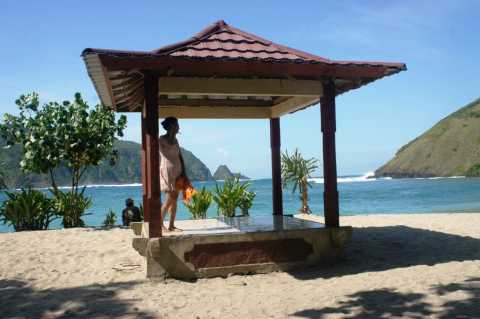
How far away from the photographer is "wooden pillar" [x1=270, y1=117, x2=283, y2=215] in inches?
332

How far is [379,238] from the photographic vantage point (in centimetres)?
807

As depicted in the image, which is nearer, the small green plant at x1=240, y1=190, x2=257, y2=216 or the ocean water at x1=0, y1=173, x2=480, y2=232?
the small green plant at x1=240, y1=190, x2=257, y2=216

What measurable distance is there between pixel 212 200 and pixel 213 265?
19.4 feet

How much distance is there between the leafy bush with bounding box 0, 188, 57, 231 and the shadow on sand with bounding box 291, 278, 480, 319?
8467mm

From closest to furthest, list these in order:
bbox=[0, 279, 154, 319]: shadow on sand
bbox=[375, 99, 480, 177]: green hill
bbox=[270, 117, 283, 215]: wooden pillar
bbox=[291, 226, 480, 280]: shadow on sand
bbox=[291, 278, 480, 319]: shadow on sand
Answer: bbox=[291, 278, 480, 319]: shadow on sand
bbox=[0, 279, 154, 319]: shadow on sand
bbox=[291, 226, 480, 280]: shadow on sand
bbox=[270, 117, 283, 215]: wooden pillar
bbox=[375, 99, 480, 177]: green hill

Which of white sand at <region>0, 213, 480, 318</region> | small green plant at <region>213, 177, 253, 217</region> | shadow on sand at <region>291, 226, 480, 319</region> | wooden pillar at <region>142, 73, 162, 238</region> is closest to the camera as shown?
shadow on sand at <region>291, 226, 480, 319</region>

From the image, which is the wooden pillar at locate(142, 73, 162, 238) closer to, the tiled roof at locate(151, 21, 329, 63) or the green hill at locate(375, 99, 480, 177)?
the tiled roof at locate(151, 21, 329, 63)

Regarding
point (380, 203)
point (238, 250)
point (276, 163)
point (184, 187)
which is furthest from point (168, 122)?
point (380, 203)

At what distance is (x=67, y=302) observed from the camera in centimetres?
475

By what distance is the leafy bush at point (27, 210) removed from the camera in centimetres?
1065

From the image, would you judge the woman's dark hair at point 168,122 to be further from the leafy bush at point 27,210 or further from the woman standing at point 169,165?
the leafy bush at point 27,210

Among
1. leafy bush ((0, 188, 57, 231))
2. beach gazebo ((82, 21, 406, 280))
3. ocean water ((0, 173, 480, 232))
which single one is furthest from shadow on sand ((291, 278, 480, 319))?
leafy bush ((0, 188, 57, 231))

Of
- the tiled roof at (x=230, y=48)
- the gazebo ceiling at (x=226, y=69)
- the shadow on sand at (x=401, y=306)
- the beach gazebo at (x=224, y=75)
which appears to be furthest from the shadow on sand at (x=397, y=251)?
the tiled roof at (x=230, y=48)

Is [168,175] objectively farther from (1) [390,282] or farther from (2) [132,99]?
(1) [390,282]
